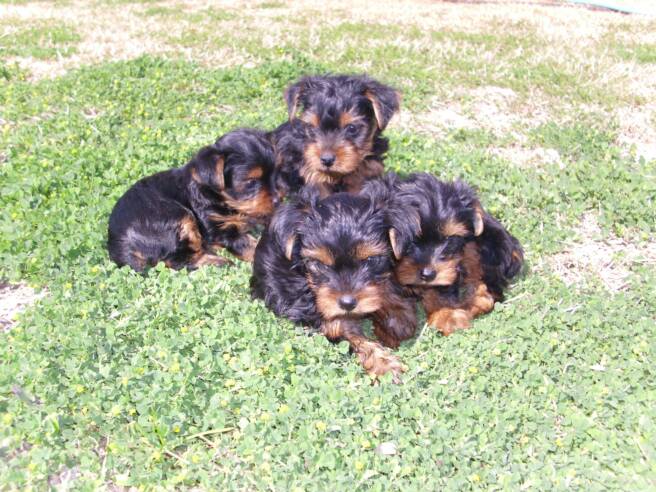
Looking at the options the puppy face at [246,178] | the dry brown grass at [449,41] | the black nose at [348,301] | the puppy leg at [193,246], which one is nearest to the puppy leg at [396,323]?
the black nose at [348,301]

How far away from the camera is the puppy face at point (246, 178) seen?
5676mm

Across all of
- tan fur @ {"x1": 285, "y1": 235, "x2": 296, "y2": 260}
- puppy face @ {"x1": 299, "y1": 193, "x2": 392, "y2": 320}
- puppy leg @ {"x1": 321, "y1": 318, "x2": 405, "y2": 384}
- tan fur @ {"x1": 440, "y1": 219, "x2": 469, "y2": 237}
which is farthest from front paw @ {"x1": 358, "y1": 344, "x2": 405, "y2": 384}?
tan fur @ {"x1": 440, "y1": 219, "x2": 469, "y2": 237}

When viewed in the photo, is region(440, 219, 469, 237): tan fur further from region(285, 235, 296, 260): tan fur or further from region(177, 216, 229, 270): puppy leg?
region(177, 216, 229, 270): puppy leg

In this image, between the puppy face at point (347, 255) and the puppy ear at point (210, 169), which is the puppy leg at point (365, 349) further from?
the puppy ear at point (210, 169)

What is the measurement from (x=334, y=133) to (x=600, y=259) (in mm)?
2705

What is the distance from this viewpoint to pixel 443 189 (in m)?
4.96

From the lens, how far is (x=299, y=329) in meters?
4.66

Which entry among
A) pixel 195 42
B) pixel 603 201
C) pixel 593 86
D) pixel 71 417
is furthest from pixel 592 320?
pixel 195 42

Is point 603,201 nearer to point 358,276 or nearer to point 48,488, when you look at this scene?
point 358,276

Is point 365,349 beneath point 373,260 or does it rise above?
beneath

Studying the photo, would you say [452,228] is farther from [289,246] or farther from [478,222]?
[289,246]

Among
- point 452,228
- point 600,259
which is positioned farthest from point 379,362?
point 600,259

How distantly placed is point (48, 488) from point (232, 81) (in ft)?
21.7

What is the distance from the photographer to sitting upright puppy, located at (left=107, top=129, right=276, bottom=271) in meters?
5.42
